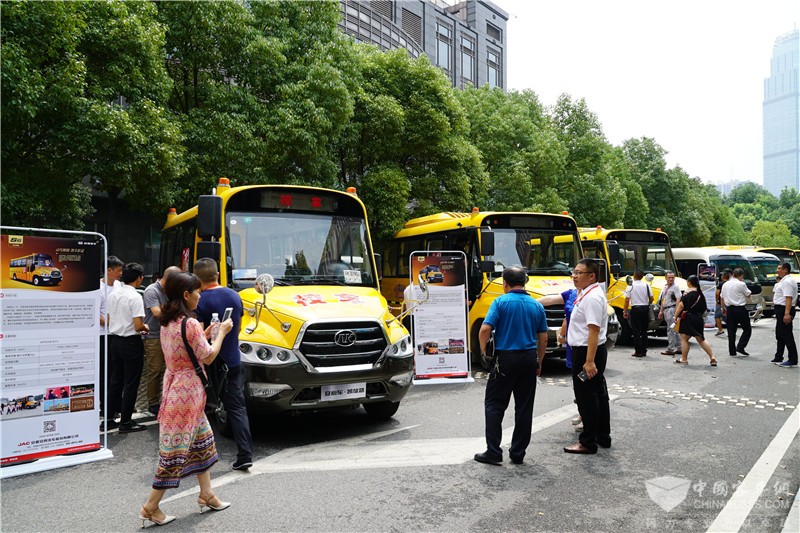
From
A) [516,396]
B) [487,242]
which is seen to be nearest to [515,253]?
[487,242]

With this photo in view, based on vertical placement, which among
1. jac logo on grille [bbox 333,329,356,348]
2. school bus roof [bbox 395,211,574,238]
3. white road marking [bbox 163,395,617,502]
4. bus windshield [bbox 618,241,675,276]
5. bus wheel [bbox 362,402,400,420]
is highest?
school bus roof [bbox 395,211,574,238]

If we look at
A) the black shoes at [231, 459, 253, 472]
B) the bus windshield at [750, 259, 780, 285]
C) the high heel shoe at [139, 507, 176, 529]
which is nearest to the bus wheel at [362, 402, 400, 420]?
the black shoes at [231, 459, 253, 472]

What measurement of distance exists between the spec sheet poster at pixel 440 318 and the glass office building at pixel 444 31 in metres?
30.9

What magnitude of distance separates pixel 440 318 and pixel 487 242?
1816 mm

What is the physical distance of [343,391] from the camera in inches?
249

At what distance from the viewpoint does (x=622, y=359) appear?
12789 mm

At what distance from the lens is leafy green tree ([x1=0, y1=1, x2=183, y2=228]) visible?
9711 mm

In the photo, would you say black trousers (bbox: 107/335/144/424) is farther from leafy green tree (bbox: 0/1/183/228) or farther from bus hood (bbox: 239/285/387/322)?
leafy green tree (bbox: 0/1/183/228)

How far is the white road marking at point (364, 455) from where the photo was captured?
18.2 ft

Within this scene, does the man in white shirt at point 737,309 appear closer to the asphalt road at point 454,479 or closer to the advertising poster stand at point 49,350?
the asphalt road at point 454,479

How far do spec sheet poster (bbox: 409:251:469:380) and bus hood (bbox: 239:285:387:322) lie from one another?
2502 millimetres

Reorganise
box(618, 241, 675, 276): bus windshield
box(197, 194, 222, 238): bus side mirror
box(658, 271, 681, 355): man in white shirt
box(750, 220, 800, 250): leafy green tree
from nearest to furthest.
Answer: box(197, 194, 222, 238): bus side mirror → box(658, 271, 681, 355): man in white shirt → box(618, 241, 675, 276): bus windshield → box(750, 220, 800, 250): leafy green tree

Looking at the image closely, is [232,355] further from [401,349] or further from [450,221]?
[450,221]

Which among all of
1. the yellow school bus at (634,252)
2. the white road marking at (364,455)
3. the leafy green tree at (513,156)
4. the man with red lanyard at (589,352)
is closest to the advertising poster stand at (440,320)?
the white road marking at (364,455)
